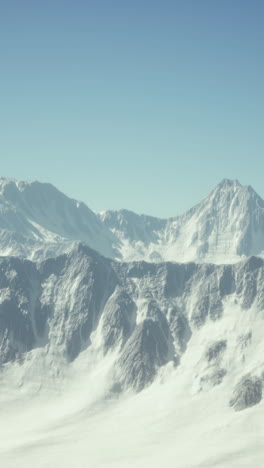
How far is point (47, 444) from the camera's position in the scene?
19788cm

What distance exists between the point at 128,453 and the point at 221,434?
32.4 meters

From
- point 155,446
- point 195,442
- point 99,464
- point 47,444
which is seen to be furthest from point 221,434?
point 47,444

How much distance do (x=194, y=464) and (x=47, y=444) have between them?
174ft

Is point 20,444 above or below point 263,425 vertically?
→ above

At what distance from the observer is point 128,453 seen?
188375mm

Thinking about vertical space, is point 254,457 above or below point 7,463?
below

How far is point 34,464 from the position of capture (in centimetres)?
18300

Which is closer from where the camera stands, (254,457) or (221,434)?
(254,457)

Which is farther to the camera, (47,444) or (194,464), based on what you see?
(47,444)

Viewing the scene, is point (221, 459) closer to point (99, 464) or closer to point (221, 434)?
point (221, 434)

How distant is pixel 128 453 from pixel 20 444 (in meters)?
39.5

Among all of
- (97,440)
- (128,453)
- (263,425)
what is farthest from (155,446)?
(263,425)

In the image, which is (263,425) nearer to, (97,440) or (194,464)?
(194,464)

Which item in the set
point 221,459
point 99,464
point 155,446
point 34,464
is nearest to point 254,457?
point 221,459
